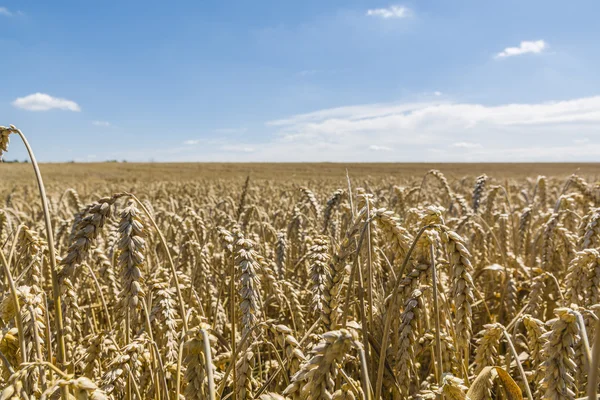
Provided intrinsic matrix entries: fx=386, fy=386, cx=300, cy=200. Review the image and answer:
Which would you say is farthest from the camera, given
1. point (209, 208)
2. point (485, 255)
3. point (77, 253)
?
point (209, 208)

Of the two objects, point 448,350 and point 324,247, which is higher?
point 324,247

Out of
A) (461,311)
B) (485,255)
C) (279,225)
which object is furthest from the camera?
(279,225)

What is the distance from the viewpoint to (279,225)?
620cm

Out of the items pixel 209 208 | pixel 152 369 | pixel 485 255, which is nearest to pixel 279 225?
pixel 209 208

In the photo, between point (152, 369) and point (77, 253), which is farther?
point (152, 369)

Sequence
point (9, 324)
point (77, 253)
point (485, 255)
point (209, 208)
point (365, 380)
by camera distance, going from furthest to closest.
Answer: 1. point (209, 208)
2. point (485, 255)
3. point (9, 324)
4. point (77, 253)
5. point (365, 380)

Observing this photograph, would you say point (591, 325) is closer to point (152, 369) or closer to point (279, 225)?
point (152, 369)

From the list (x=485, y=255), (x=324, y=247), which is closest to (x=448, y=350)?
(x=324, y=247)

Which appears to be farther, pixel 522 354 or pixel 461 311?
pixel 522 354

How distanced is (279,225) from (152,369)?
435 centimetres

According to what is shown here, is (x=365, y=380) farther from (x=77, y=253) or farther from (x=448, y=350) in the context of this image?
(x=448, y=350)

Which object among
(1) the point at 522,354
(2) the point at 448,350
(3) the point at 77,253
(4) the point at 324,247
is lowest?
(1) the point at 522,354

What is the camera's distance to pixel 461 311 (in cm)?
152

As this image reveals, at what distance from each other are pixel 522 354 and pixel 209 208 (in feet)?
19.2
